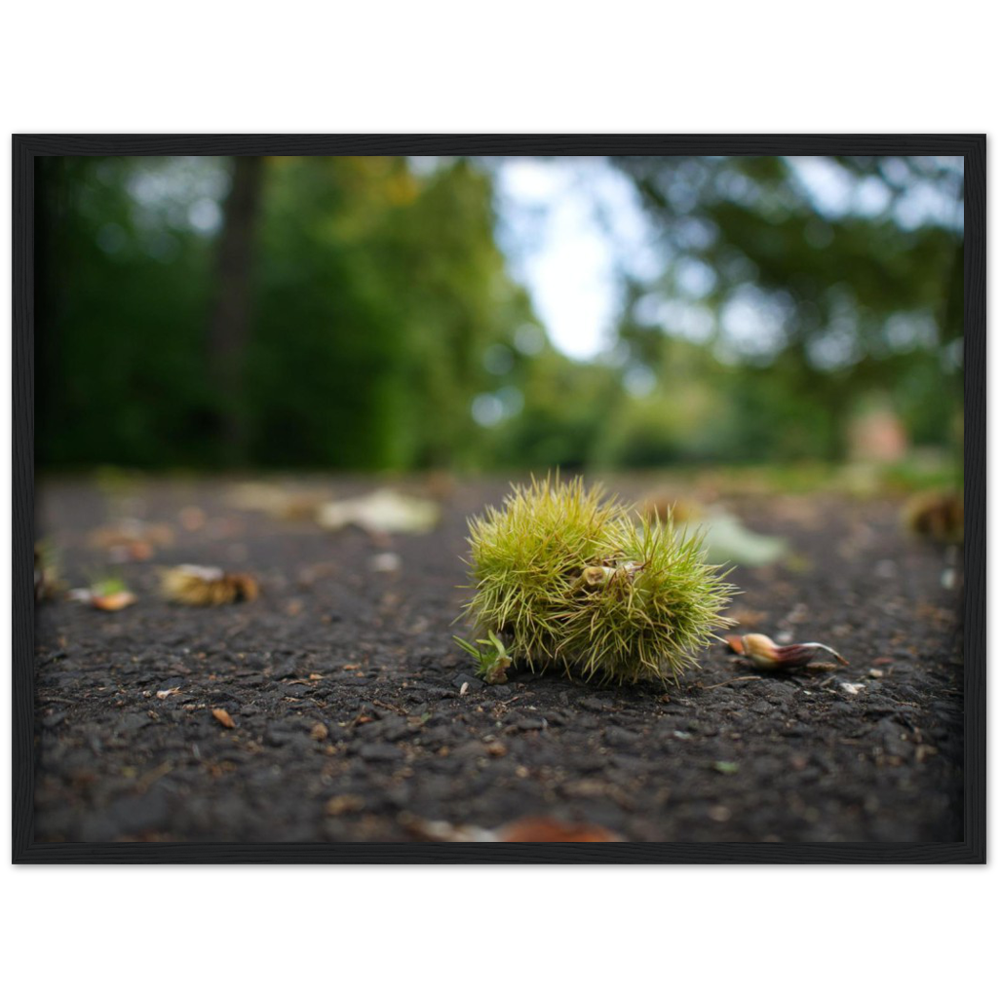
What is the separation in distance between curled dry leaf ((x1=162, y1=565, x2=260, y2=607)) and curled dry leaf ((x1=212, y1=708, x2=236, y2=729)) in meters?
1.14

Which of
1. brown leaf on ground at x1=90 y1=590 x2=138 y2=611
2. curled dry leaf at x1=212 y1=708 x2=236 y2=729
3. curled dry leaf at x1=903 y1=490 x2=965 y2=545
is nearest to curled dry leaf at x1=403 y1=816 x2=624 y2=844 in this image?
curled dry leaf at x1=212 y1=708 x2=236 y2=729

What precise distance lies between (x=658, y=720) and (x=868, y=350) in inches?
261

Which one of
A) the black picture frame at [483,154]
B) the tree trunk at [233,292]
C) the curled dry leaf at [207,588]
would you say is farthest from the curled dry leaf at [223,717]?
the tree trunk at [233,292]

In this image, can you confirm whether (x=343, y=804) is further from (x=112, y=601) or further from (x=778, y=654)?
(x=112, y=601)

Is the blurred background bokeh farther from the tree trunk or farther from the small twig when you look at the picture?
the small twig

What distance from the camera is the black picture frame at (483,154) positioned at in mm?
1451

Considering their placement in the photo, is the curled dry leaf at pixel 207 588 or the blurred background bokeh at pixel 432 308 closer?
the curled dry leaf at pixel 207 588

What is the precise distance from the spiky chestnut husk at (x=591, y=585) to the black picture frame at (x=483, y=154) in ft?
1.66

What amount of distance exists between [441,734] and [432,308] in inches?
376

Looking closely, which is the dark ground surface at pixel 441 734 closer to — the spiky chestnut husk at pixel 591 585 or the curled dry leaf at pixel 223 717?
the curled dry leaf at pixel 223 717

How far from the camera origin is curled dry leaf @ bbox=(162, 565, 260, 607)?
2953mm

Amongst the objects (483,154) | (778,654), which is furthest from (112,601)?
(778,654)

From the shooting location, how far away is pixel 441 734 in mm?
1727
